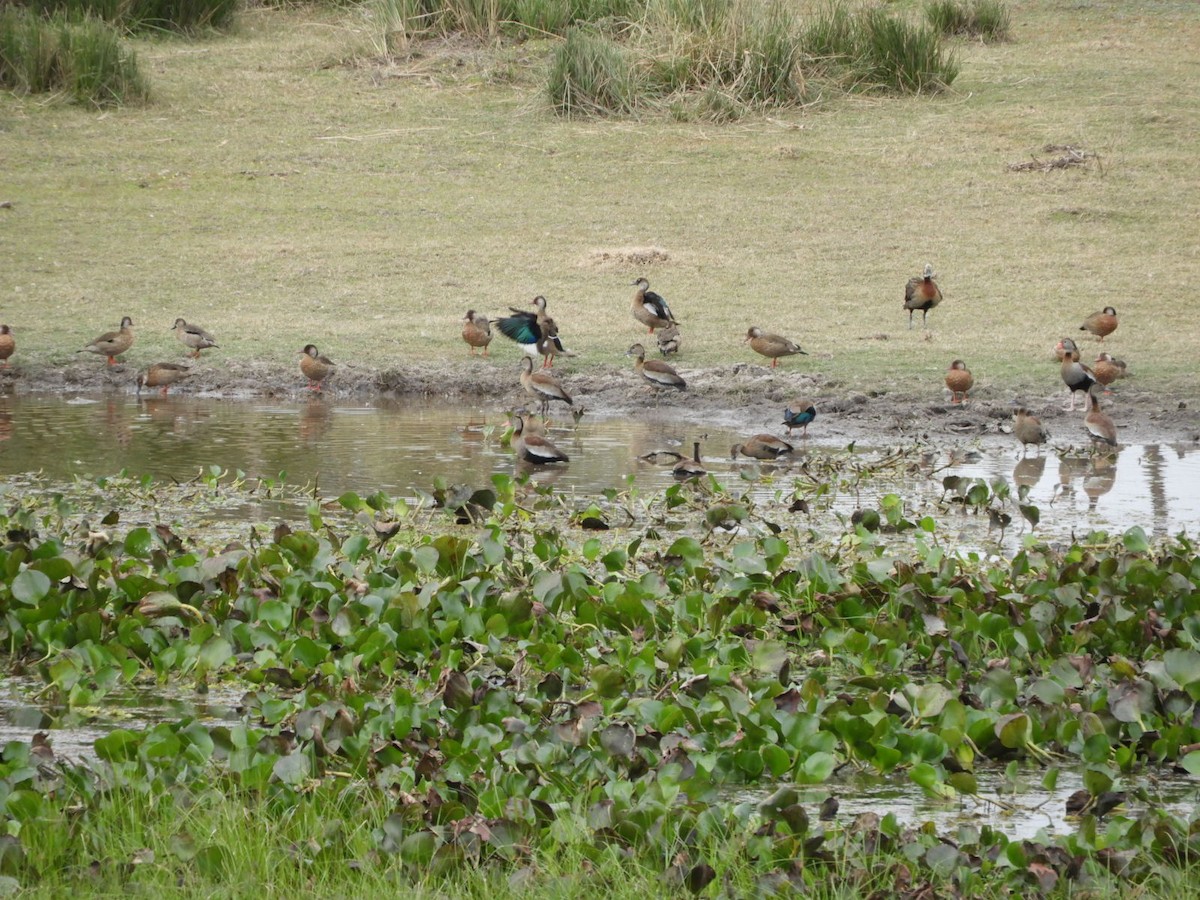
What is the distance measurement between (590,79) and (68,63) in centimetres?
696

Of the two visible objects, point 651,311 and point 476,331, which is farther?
point 651,311

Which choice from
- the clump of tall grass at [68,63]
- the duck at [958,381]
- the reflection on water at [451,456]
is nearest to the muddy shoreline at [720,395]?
the duck at [958,381]

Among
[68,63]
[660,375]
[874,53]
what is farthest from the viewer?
[874,53]

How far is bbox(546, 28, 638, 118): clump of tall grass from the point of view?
21406mm

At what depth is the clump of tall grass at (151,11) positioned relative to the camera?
2373cm

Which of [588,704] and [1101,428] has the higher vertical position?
[588,704]

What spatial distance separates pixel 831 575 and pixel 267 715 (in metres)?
2.42

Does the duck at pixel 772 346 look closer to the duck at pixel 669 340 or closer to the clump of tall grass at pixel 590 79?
the duck at pixel 669 340

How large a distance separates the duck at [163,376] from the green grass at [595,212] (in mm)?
692

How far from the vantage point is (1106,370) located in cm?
1167

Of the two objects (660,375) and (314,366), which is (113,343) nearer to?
(314,366)

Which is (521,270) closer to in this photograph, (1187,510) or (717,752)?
(1187,510)

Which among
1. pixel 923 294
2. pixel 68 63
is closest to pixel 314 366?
pixel 923 294

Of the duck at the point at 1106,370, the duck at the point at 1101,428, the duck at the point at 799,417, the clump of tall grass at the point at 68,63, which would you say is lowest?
the duck at the point at 799,417
